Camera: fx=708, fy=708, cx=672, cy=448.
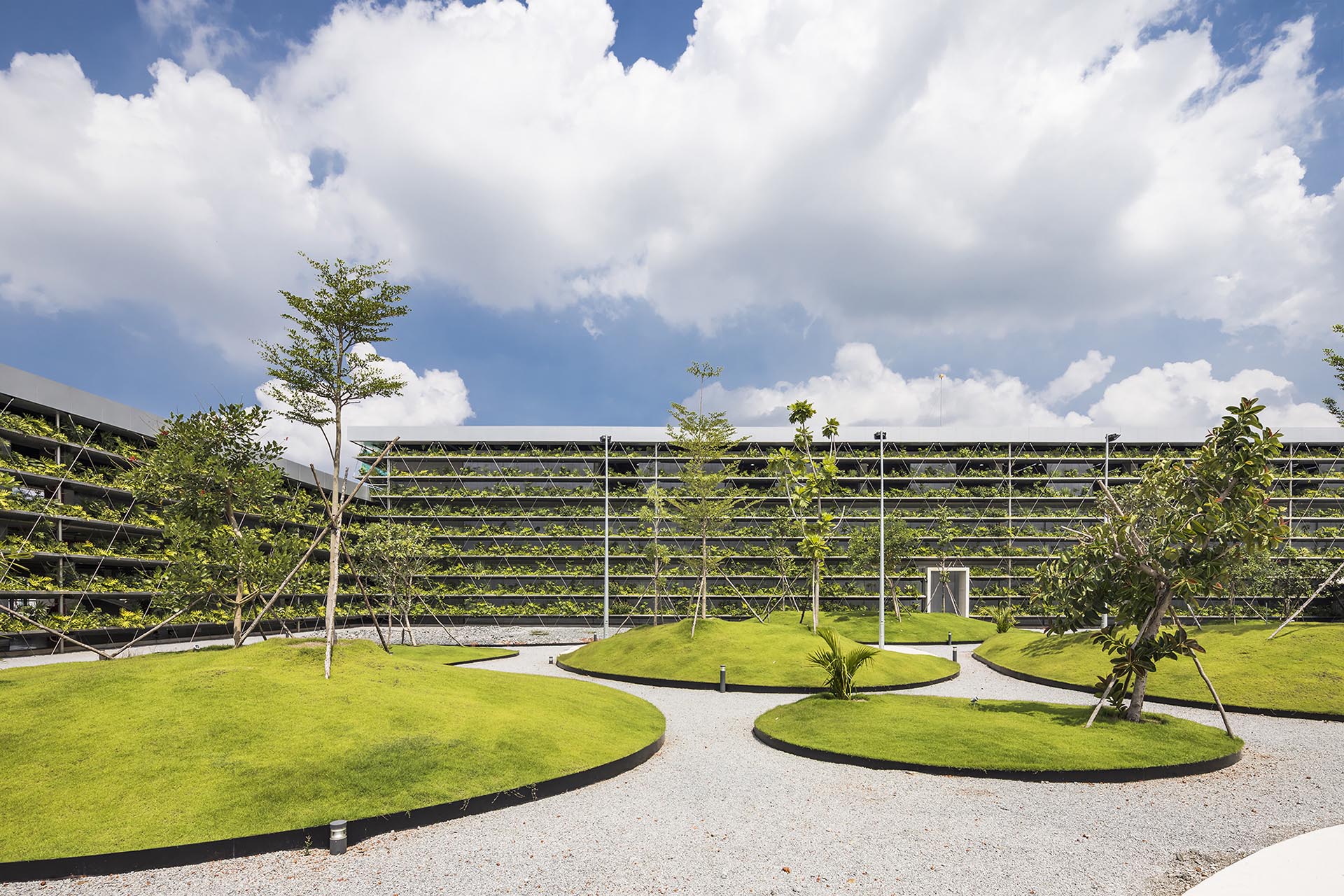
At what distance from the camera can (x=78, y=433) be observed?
90.8 feet

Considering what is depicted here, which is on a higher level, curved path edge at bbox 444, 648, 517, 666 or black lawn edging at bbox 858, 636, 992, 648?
curved path edge at bbox 444, 648, 517, 666

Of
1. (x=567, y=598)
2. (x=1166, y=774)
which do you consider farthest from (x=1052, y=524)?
(x=1166, y=774)

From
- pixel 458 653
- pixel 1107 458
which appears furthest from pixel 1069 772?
pixel 1107 458

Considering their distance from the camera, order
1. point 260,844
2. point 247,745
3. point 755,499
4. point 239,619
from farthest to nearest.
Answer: point 755,499
point 239,619
point 247,745
point 260,844

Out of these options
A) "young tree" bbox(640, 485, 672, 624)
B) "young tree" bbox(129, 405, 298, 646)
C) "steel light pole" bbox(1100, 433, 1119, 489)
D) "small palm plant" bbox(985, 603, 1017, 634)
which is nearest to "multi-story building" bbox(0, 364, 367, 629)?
"young tree" bbox(129, 405, 298, 646)

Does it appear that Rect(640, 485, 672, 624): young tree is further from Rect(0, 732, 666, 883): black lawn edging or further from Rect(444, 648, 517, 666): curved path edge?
Rect(0, 732, 666, 883): black lawn edging

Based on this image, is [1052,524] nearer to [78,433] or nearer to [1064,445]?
[1064,445]

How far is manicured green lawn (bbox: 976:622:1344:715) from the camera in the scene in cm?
1628

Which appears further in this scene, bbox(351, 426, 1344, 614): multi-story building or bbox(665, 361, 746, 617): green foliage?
bbox(351, 426, 1344, 614): multi-story building

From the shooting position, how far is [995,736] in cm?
1181

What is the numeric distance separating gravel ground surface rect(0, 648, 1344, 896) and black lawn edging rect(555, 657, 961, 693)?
726 cm

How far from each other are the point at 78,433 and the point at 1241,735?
3748cm

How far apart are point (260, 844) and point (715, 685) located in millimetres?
13212

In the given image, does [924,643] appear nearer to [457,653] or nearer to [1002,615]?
[1002,615]
